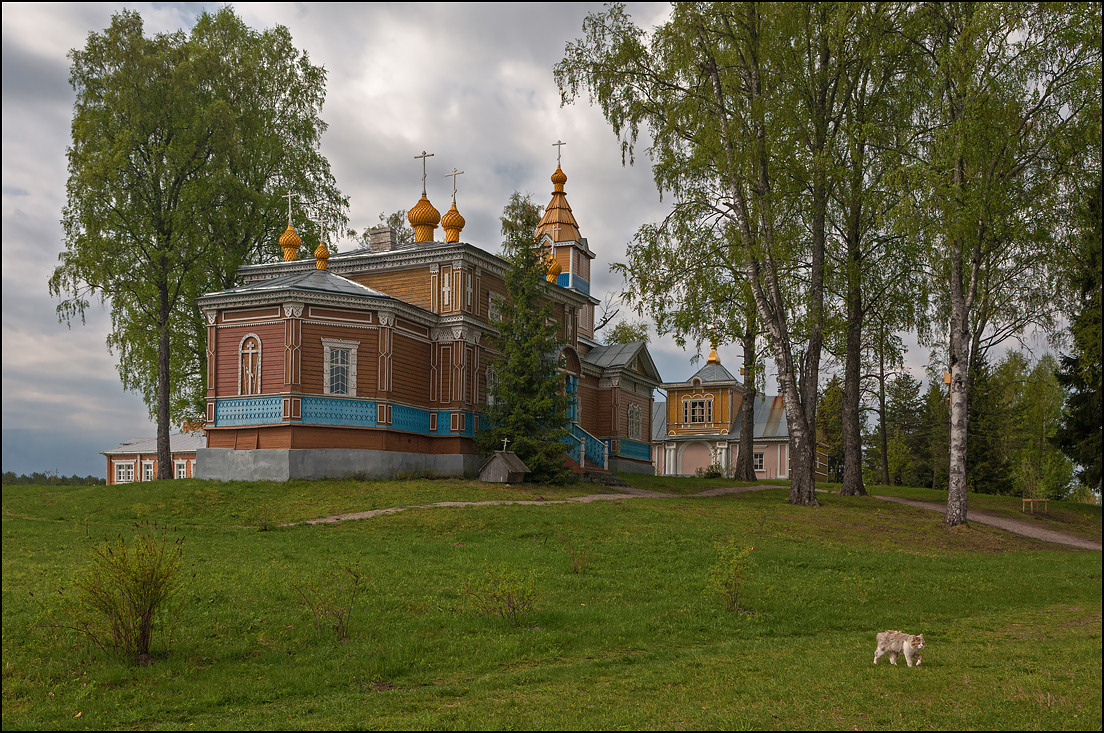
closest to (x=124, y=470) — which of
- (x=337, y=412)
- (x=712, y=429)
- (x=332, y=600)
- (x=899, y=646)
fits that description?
(x=337, y=412)

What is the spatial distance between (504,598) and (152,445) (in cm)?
4253

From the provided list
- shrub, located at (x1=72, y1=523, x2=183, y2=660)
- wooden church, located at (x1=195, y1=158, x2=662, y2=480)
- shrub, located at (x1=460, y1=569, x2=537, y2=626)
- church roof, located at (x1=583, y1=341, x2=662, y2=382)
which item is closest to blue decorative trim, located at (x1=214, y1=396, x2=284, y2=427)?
wooden church, located at (x1=195, y1=158, x2=662, y2=480)

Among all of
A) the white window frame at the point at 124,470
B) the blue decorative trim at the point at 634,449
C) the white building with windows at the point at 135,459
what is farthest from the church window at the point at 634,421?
the white window frame at the point at 124,470

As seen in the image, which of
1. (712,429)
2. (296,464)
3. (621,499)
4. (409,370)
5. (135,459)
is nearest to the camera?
(621,499)

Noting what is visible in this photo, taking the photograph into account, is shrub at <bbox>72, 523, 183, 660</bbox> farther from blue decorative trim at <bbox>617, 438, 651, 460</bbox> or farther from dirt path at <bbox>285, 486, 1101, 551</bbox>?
blue decorative trim at <bbox>617, 438, 651, 460</bbox>

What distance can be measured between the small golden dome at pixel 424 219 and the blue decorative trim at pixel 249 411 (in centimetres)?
963

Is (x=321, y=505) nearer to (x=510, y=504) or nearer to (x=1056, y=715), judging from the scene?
(x=510, y=504)

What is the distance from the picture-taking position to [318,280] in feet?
83.8

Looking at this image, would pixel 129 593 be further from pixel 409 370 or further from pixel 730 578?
pixel 409 370

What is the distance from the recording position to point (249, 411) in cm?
2392

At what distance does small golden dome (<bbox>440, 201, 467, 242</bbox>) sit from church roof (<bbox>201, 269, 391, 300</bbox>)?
4.94m

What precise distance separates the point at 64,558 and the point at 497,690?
8.49 m

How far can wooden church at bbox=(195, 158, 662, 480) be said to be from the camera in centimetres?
2355

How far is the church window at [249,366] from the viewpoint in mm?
24031
